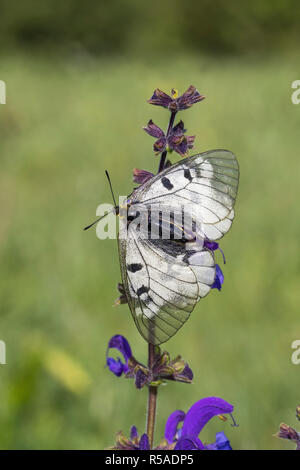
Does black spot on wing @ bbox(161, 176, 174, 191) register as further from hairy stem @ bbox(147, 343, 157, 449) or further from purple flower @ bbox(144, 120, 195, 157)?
hairy stem @ bbox(147, 343, 157, 449)

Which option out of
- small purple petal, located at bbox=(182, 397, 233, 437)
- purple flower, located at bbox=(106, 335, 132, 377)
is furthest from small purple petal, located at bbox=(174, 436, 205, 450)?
purple flower, located at bbox=(106, 335, 132, 377)

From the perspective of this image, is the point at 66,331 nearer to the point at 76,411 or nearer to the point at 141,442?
the point at 76,411

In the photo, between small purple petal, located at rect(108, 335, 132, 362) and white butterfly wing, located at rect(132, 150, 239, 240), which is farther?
small purple petal, located at rect(108, 335, 132, 362)

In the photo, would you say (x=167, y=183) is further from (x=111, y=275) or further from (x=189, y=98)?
(x=111, y=275)

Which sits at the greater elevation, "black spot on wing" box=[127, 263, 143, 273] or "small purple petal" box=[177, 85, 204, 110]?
"small purple petal" box=[177, 85, 204, 110]

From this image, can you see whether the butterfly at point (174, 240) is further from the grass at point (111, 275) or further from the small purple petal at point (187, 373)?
the grass at point (111, 275)

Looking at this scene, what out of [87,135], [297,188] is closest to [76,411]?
[297,188]

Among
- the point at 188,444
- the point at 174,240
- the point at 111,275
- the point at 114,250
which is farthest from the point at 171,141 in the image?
the point at 114,250
